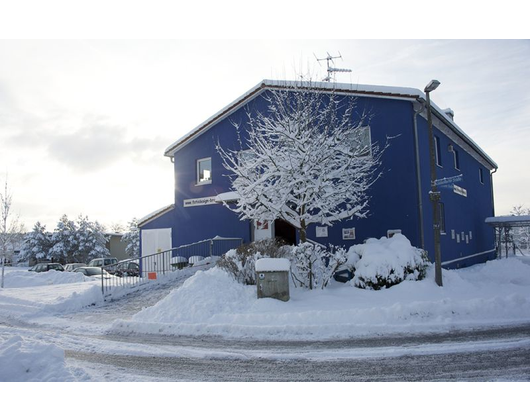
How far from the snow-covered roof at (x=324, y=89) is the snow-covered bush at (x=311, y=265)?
716cm

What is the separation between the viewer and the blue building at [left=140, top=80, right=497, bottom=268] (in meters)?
17.3

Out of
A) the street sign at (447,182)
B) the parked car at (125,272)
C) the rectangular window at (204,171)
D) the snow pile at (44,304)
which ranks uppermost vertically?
the rectangular window at (204,171)

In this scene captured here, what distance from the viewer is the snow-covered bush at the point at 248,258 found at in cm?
1376

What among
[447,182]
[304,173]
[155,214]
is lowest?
[447,182]

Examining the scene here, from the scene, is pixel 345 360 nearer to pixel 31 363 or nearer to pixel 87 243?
pixel 31 363

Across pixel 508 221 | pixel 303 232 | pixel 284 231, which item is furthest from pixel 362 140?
pixel 508 221

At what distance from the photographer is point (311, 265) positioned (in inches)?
532

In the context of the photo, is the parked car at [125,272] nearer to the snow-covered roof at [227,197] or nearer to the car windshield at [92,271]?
the snow-covered roof at [227,197]

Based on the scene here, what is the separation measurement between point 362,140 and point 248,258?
7.72 metres

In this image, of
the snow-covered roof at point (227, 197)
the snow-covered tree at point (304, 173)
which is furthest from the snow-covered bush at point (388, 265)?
the snow-covered roof at point (227, 197)

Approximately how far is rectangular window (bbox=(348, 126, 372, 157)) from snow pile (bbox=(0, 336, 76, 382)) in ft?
44.2

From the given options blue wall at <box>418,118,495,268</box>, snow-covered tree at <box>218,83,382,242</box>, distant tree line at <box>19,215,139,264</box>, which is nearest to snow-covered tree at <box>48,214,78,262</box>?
distant tree line at <box>19,215,139,264</box>

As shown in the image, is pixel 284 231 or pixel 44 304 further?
pixel 284 231

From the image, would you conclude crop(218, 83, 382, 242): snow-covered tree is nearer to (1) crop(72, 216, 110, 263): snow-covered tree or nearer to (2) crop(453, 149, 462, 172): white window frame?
(2) crop(453, 149, 462, 172): white window frame
